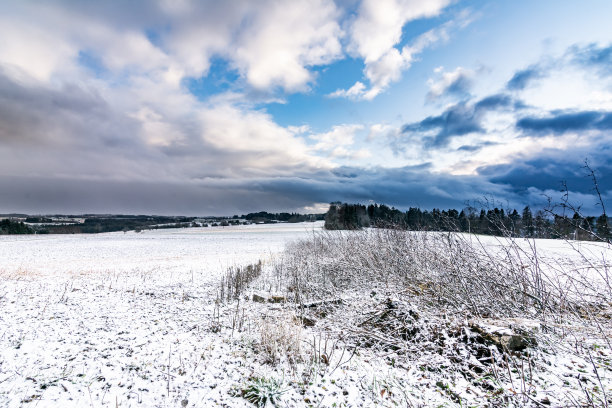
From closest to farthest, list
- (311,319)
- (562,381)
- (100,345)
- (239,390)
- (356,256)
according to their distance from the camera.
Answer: (562,381) < (239,390) < (100,345) < (311,319) < (356,256)

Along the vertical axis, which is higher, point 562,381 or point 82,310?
point 562,381

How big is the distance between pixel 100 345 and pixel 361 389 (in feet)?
18.2

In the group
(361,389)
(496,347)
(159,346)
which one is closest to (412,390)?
(361,389)

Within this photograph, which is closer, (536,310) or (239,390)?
(239,390)

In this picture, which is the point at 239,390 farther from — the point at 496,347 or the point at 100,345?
the point at 496,347

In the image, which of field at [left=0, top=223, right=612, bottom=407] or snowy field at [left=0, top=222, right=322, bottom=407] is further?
snowy field at [left=0, top=222, right=322, bottom=407]

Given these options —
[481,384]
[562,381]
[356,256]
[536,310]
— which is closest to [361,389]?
[481,384]

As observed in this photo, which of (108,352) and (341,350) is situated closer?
(108,352)

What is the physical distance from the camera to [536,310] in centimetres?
610

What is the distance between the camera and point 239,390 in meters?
4.58

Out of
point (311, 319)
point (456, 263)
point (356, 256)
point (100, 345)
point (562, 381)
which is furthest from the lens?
point (356, 256)

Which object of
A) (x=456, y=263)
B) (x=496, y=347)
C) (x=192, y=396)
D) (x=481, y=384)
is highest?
(x=456, y=263)

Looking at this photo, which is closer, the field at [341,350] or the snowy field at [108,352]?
the field at [341,350]

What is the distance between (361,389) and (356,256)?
8.15m
